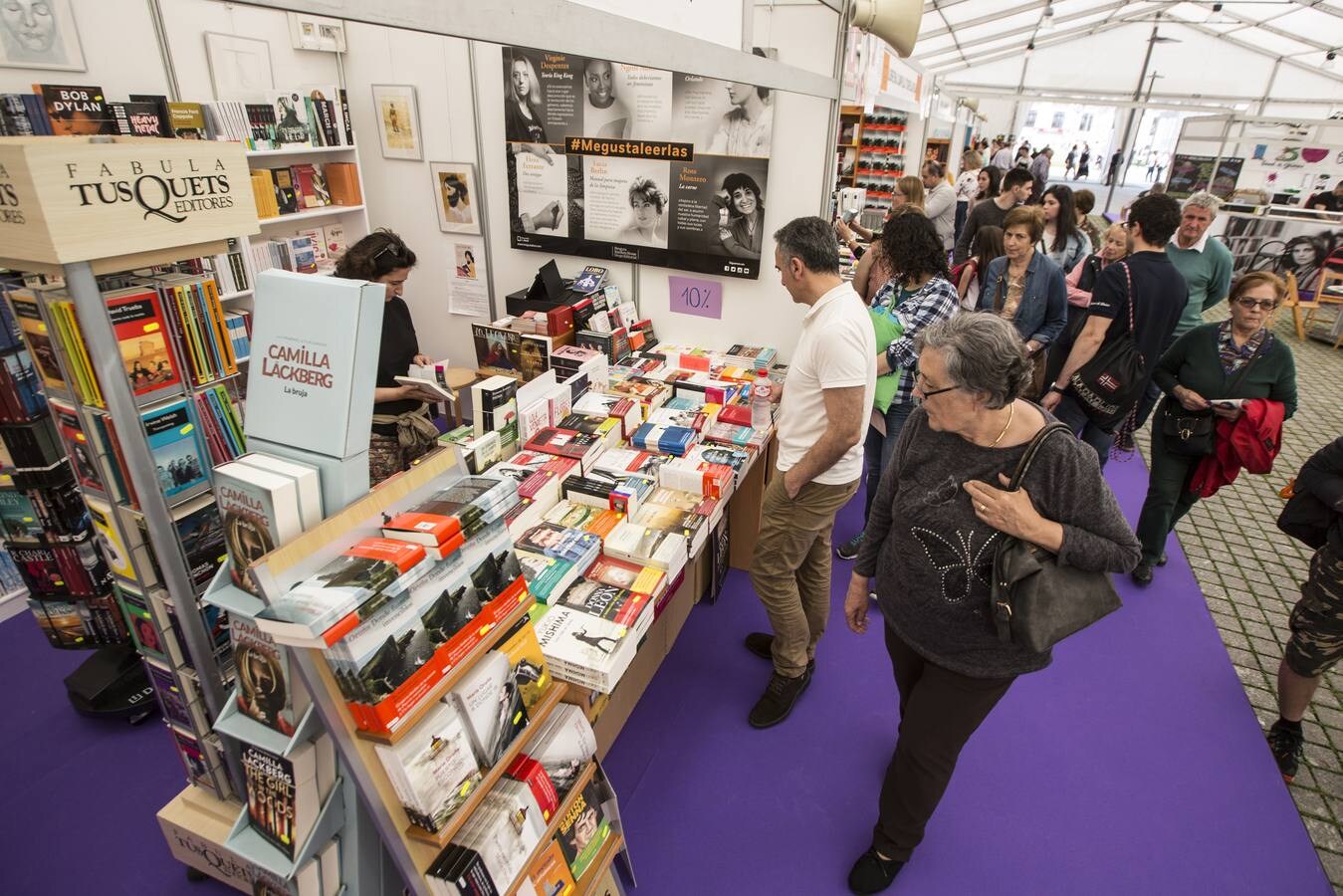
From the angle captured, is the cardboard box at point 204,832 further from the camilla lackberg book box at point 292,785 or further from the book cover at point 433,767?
the book cover at point 433,767

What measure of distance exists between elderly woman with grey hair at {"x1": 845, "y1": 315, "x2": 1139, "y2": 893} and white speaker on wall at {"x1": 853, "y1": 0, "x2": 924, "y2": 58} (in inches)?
83.3

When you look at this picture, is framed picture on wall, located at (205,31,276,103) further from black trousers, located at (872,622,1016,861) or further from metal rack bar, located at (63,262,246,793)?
black trousers, located at (872,622,1016,861)

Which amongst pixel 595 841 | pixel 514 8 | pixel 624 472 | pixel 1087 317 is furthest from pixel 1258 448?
pixel 514 8

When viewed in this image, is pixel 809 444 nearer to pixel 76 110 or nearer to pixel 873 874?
pixel 873 874

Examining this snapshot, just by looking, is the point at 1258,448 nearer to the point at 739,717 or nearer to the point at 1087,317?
the point at 1087,317

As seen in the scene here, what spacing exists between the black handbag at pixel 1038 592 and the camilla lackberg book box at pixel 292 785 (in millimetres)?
1682

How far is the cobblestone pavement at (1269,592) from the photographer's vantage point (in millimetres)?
2680

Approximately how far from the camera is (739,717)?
2961 mm

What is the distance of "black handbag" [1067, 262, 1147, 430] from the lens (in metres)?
3.42

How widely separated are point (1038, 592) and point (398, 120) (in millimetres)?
4568

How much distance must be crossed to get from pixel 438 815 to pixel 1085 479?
5.53ft

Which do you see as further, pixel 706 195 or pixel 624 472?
pixel 706 195

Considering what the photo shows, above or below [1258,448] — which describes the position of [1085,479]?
above

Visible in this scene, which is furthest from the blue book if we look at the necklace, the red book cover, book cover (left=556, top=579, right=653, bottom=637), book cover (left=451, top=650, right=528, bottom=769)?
the necklace
